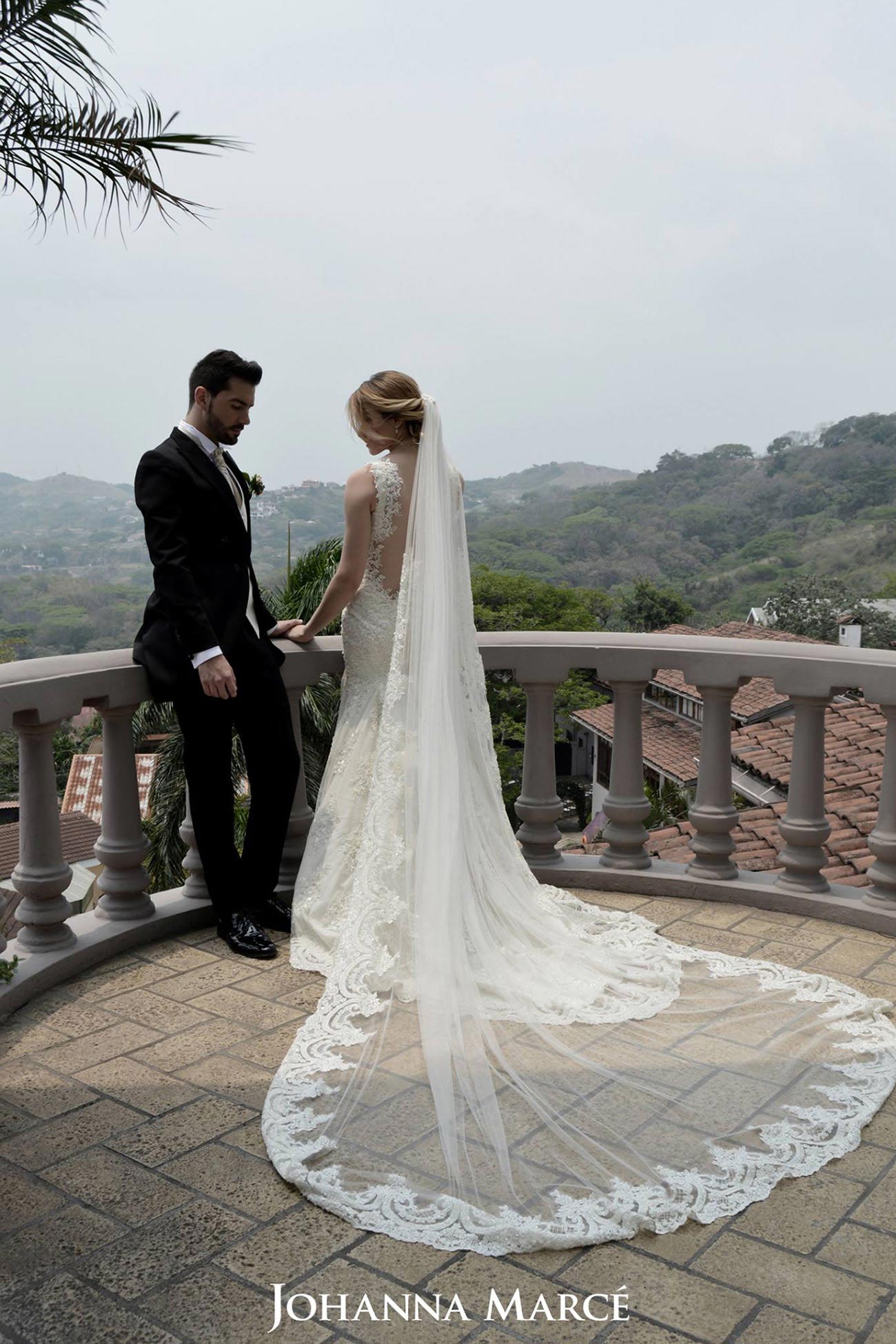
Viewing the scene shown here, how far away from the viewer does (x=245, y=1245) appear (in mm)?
2098

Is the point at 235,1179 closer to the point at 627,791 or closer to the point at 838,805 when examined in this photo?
the point at 627,791

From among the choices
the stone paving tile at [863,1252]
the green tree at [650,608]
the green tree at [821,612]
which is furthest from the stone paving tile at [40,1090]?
the green tree at [650,608]

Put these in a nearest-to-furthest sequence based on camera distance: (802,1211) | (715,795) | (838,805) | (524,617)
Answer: (802,1211) < (715,795) < (838,805) < (524,617)


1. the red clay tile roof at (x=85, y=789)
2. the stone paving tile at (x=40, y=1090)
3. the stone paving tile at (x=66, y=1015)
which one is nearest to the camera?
the stone paving tile at (x=40, y=1090)

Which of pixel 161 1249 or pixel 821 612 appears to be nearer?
pixel 161 1249

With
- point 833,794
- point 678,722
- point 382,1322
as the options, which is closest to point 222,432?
point 382,1322

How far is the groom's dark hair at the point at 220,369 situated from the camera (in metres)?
3.49

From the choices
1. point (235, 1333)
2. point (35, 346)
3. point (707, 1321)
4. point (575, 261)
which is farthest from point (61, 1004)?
point (35, 346)

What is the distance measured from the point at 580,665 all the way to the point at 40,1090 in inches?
95.0

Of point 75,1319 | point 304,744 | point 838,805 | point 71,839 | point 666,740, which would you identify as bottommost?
point 71,839

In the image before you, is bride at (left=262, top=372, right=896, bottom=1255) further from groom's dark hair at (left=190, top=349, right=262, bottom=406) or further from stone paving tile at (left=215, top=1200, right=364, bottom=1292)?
groom's dark hair at (left=190, top=349, right=262, bottom=406)

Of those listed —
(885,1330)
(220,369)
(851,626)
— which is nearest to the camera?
(885,1330)

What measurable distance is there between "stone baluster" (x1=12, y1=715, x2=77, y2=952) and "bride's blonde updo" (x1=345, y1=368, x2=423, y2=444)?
1360 mm

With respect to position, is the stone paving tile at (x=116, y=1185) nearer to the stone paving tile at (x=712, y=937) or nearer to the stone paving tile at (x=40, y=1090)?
the stone paving tile at (x=40, y=1090)
